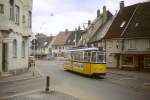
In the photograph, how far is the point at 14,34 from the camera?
110 ft

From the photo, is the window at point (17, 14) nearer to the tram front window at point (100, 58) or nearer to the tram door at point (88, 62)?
the tram door at point (88, 62)

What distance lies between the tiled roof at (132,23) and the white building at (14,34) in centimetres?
1608

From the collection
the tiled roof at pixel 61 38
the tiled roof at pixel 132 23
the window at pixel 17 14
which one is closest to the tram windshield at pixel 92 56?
the window at pixel 17 14

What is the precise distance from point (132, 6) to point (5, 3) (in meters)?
29.5

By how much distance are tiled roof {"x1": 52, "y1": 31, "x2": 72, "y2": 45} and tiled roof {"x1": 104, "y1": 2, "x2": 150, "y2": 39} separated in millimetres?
54706

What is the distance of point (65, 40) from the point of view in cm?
11006

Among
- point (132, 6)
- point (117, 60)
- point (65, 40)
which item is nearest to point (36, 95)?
point (117, 60)

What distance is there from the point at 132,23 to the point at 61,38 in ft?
208

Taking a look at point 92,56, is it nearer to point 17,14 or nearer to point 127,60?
point 17,14

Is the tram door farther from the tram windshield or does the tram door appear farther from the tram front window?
the tram front window

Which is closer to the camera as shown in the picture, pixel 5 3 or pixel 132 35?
pixel 5 3

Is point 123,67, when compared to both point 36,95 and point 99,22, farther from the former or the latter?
point 36,95

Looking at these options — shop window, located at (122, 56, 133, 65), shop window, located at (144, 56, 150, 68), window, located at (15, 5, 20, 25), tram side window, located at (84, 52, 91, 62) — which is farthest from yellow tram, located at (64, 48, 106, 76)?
shop window, located at (122, 56, 133, 65)

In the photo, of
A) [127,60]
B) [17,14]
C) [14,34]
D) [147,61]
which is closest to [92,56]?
[14,34]
